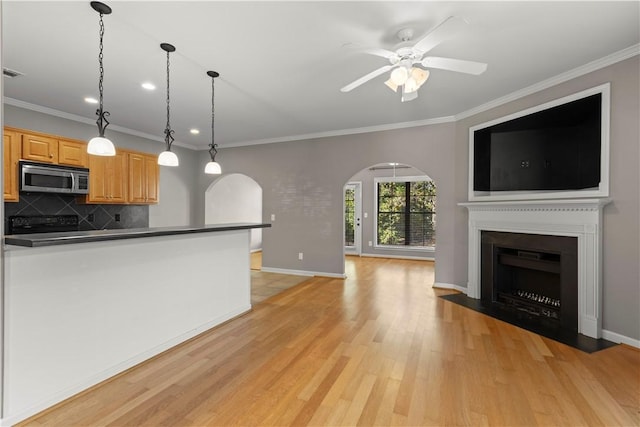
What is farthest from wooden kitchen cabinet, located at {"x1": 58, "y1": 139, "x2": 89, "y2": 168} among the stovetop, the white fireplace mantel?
the white fireplace mantel

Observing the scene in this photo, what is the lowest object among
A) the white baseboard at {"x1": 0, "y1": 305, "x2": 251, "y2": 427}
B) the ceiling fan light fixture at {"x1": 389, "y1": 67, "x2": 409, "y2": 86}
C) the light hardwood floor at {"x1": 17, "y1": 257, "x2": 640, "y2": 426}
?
the light hardwood floor at {"x1": 17, "y1": 257, "x2": 640, "y2": 426}

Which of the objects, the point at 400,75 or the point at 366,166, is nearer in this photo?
the point at 400,75

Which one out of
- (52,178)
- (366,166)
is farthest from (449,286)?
(52,178)

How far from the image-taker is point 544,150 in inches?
139

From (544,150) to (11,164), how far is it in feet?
21.0

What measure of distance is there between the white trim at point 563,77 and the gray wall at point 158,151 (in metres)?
5.10

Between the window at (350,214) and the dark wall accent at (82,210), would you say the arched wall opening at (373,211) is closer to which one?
the window at (350,214)

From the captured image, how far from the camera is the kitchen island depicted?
5.75 feet

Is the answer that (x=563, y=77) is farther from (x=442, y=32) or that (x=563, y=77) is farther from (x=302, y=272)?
(x=302, y=272)

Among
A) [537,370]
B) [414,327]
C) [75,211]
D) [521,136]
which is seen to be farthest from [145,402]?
[521,136]

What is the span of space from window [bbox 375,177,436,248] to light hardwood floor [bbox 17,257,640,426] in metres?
4.48

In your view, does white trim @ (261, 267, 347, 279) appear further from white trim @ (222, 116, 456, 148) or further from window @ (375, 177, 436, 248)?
window @ (375, 177, 436, 248)

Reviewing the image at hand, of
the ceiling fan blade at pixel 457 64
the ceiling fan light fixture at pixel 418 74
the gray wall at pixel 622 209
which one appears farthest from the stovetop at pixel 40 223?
the gray wall at pixel 622 209

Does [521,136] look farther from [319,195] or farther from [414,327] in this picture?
[319,195]
